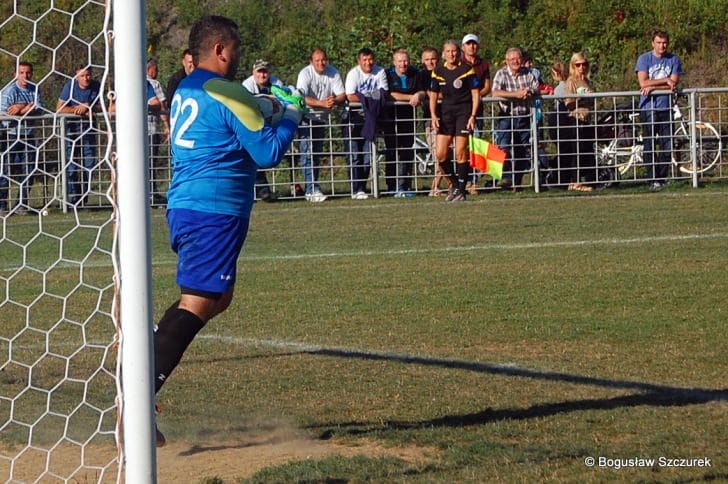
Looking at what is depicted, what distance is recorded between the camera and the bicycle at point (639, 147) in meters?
19.0

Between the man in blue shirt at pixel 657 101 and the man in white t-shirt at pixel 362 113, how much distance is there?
12.0 ft

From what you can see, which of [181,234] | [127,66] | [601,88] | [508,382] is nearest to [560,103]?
[601,88]

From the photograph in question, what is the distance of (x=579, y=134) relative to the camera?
19156mm

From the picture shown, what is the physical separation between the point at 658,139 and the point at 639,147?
0.35 meters

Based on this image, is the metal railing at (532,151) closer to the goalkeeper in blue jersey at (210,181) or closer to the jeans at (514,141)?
the jeans at (514,141)

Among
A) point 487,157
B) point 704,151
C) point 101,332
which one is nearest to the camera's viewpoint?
point 101,332

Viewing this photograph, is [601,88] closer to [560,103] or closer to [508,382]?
[560,103]

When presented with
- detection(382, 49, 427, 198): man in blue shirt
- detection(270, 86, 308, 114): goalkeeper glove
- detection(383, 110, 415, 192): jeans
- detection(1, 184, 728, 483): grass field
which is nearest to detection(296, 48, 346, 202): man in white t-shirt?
detection(382, 49, 427, 198): man in blue shirt

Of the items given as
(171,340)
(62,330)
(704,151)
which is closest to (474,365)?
(171,340)

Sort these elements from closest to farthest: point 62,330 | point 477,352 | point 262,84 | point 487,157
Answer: point 477,352, point 62,330, point 487,157, point 262,84

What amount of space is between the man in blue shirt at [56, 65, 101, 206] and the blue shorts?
1.58 feet

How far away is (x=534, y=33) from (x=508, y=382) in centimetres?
2425

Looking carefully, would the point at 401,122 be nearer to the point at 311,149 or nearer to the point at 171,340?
the point at 311,149

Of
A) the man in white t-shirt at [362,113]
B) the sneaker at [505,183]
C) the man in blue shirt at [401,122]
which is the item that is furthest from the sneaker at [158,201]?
the sneaker at [505,183]
